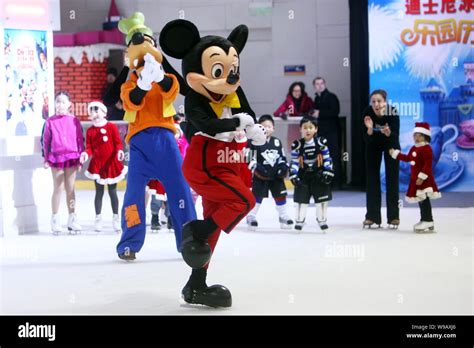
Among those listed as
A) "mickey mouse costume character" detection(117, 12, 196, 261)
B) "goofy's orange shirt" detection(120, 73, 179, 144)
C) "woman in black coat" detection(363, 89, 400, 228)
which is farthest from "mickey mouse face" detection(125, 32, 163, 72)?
"woman in black coat" detection(363, 89, 400, 228)

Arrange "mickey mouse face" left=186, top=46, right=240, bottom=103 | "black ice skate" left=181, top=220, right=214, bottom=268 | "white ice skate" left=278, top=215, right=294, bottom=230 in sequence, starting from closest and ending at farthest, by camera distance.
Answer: "black ice skate" left=181, top=220, right=214, bottom=268 → "mickey mouse face" left=186, top=46, right=240, bottom=103 → "white ice skate" left=278, top=215, right=294, bottom=230

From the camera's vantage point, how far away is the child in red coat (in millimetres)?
7582

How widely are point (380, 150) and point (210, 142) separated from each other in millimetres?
3603

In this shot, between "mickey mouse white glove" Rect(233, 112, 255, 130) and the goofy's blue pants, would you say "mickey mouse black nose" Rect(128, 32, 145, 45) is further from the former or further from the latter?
"mickey mouse white glove" Rect(233, 112, 255, 130)

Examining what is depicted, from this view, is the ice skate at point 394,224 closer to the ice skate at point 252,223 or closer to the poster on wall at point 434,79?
the ice skate at point 252,223

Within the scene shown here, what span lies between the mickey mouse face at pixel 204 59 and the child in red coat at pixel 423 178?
10.6 ft

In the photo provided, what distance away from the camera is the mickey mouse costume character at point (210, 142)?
4.65 metres

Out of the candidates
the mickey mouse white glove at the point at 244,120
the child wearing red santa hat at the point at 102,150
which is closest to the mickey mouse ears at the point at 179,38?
the mickey mouse white glove at the point at 244,120

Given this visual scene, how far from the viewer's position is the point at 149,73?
6027 mm

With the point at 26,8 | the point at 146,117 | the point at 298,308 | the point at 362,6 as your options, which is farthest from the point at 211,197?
the point at 362,6

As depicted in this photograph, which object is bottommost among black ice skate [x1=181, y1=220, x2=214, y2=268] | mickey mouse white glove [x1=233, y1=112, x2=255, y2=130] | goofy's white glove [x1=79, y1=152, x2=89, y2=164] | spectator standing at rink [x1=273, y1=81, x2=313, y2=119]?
black ice skate [x1=181, y1=220, x2=214, y2=268]

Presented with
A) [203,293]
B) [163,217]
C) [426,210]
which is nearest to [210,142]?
[203,293]

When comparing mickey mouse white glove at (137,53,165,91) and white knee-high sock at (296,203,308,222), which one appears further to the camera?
white knee-high sock at (296,203,308,222)

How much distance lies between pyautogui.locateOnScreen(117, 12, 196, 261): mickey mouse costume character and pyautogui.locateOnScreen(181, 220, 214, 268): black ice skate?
1.60 m
